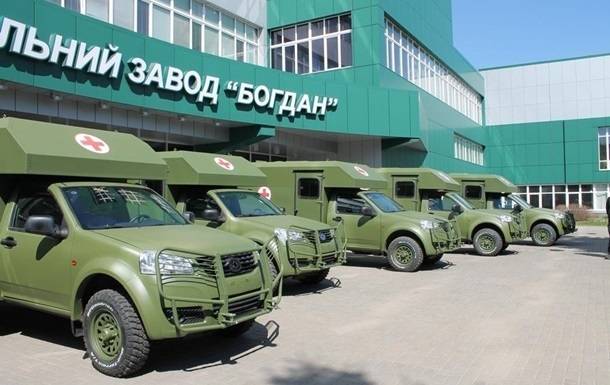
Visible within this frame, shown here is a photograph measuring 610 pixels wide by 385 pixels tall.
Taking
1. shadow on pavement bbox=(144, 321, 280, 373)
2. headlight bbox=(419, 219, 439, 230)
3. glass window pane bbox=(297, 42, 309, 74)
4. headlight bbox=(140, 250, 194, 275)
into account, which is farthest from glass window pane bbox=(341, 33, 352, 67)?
headlight bbox=(140, 250, 194, 275)

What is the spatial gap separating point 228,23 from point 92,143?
17566 mm

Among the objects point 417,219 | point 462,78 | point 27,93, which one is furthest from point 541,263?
point 462,78

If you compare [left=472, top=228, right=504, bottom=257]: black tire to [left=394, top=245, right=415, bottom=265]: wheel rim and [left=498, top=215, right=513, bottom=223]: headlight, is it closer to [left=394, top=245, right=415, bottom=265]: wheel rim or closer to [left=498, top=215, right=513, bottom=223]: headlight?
[left=498, top=215, right=513, bottom=223]: headlight

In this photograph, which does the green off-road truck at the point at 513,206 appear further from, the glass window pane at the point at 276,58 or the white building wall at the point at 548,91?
the white building wall at the point at 548,91

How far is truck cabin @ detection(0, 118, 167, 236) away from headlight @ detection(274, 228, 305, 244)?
8.32 ft

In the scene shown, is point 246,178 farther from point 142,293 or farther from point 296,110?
point 296,110

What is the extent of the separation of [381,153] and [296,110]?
20.2 feet

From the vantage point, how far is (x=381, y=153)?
2503 centimetres

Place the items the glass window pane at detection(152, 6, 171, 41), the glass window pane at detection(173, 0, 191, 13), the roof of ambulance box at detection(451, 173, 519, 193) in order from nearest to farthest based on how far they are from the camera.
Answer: the roof of ambulance box at detection(451, 173, 519, 193) → the glass window pane at detection(152, 6, 171, 41) → the glass window pane at detection(173, 0, 191, 13)

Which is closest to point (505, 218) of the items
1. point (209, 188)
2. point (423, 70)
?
point (209, 188)

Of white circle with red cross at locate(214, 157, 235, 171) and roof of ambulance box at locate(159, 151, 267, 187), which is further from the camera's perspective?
white circle with red cross at locate(214, 157, 235, 171)

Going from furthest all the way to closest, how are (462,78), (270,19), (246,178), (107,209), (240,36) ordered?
(462,78) < (270,19) < (240,36) < (246,178) < (107,209)

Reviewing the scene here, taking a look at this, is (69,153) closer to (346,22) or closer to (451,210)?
(451,210)

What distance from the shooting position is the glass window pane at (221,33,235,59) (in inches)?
894
